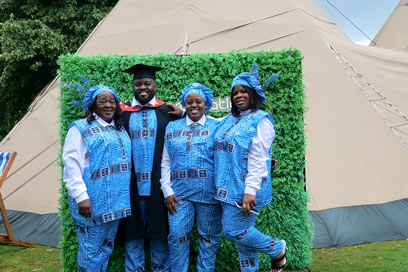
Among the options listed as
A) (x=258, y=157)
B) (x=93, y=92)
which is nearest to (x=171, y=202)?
(x=258, y=157)

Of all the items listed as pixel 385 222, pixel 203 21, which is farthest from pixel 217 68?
pixel 385 222

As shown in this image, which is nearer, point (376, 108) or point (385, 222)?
point (385, 222)

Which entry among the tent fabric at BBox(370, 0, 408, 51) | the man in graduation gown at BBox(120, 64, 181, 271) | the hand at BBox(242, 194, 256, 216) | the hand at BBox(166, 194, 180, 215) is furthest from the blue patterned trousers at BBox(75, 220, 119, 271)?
the tent fabric at BBox(370, 0, 408, 51)

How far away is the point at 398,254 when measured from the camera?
4.59m

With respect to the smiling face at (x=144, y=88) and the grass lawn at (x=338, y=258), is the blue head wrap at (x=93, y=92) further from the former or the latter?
the grass lawn at (x=338, y=258)

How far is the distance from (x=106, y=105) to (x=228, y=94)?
140 centimetres

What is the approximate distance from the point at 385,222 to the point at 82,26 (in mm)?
8057

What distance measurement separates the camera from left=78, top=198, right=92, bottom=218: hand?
3.03 metres

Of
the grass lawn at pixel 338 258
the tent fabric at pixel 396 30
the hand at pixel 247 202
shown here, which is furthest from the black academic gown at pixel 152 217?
the tent fabric at pixel 396 30

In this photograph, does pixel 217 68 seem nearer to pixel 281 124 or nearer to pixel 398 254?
pixel 281 124

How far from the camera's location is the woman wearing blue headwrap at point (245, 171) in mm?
3074

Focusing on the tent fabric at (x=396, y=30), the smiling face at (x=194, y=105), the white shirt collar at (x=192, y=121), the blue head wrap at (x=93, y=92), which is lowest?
the white shirt collar at (x=192, y=121)

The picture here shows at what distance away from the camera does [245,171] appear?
3107 millimetres

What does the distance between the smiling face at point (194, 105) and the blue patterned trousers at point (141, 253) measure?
0.83 meters
